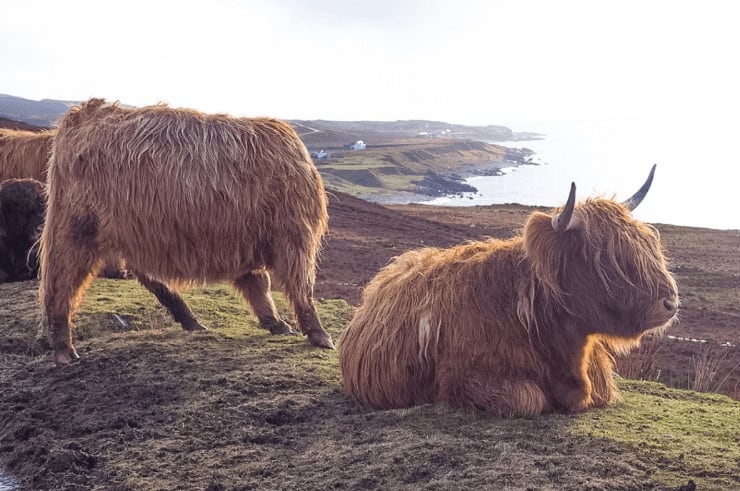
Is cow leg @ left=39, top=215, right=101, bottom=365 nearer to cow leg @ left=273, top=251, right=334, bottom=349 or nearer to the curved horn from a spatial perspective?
cow leg @ left=273, top=251, right=334, bottom=349

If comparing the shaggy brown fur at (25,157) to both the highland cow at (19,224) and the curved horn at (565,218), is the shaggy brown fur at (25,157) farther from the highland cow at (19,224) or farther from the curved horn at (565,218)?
the curved horn at (565,218)

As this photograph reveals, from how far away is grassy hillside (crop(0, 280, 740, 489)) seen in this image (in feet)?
9.62

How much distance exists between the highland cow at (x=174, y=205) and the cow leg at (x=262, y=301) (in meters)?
0.46

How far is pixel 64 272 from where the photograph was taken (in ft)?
16.4

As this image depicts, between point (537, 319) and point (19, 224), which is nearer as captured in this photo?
point (537, 319)

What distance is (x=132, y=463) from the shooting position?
3.43 meters

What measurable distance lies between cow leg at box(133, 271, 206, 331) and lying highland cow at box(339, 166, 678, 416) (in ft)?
7.71

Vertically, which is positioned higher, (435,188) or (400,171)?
(400,171)

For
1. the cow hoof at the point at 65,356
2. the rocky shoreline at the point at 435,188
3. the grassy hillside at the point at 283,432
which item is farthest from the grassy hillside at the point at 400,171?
the grassy hillside at the point at 283,432

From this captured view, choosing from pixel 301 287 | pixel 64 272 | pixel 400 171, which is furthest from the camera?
pixel 400 171

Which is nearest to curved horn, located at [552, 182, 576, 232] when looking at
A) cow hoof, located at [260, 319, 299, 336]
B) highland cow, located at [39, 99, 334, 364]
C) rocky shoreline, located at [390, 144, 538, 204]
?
highland cow, located at [39, 99, 334, 364]

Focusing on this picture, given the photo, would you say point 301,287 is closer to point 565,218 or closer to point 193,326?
point 193,326

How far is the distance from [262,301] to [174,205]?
1.22 m

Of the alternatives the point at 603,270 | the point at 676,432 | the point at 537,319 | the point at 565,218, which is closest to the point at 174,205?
the point at 537,319
